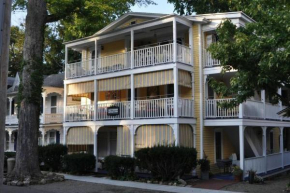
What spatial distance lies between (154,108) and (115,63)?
14.9 ft

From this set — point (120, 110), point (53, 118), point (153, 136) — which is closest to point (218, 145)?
point (153, 136)

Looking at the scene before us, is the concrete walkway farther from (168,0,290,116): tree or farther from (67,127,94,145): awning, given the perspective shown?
(168,0,290,116): tree

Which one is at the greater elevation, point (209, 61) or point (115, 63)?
point (115, 63)

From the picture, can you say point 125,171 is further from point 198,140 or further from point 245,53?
point 245,53

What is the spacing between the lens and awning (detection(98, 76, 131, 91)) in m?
20.0

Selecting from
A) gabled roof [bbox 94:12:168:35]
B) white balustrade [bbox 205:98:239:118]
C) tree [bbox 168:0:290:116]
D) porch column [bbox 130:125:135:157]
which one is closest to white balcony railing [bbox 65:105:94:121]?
porch column [bbox 130:125:135:157]

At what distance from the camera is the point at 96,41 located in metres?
22.2

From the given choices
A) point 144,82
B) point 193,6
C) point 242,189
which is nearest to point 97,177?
point 144,82

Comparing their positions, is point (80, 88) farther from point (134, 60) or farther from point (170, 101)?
point (170, 101)

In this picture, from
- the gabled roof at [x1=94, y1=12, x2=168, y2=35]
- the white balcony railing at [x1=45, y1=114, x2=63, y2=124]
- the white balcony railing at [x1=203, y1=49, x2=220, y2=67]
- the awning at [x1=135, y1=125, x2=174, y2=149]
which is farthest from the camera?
the white balcony railing at [x1=45, y1=114, x2=63, y2=124]

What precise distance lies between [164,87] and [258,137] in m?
6.89

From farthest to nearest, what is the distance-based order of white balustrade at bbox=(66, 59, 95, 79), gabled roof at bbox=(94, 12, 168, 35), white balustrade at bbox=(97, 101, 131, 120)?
white balustrade at bbox=(66, 59, 95, 79) < gabled roof at bbox=(94, 12, 168, 35) < white balustrade at bbox=(97, 101, 131, 120)

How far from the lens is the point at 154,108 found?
18484 mm

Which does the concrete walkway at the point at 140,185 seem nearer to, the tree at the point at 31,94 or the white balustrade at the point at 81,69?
the tree at the point at 31,94
